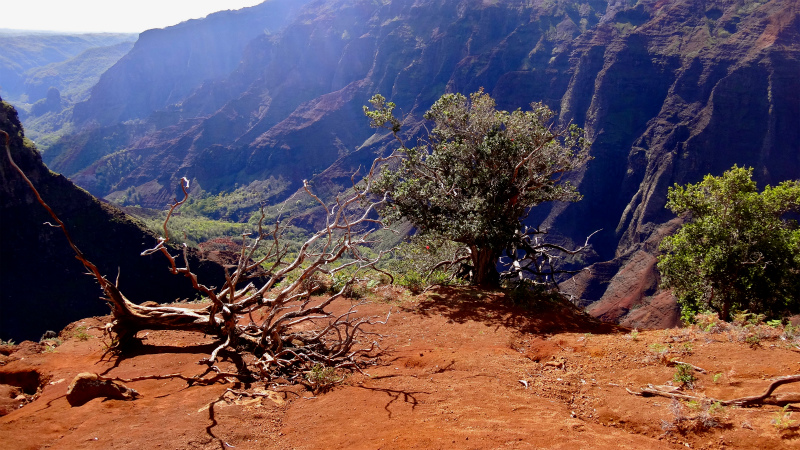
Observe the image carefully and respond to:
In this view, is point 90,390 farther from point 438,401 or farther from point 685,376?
point 685,376

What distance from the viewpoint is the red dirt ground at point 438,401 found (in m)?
4.11

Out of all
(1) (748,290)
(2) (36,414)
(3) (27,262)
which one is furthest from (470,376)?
(3) (27,262)

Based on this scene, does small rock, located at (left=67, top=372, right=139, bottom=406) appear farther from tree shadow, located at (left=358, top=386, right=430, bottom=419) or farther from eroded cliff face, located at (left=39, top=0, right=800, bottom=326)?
eroded cliff face, located at (left=39, top=0, right=800, bottom=326)

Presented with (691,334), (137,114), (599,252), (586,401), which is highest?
(137,114)

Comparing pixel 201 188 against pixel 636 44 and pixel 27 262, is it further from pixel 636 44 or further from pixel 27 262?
pixel 636 44

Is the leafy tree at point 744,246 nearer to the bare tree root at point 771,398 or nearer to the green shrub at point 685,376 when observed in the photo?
the green shrub at point 685,376

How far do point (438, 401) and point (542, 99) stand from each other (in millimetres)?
94448

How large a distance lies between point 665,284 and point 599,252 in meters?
56.0

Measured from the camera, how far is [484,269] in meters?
11.6

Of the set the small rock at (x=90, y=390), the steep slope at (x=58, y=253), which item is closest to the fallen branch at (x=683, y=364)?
the small rock at (x=90, y=390)

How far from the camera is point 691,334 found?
634 cm

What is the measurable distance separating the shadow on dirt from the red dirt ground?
835mm

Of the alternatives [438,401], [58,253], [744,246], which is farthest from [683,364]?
[58,253]

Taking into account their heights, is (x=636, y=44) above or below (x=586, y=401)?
above
